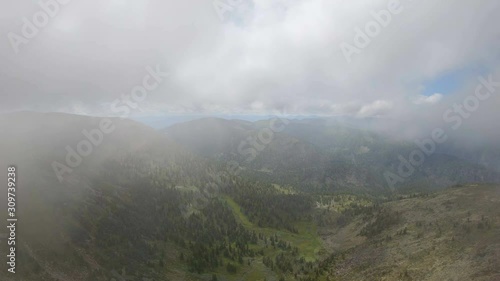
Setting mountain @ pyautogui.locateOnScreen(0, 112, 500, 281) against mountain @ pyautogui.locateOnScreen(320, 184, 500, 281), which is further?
mountain @ pyautogui.locateOnScreen(0, 112, 500, 281)

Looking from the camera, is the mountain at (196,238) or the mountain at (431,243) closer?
the mountain at (431,243)

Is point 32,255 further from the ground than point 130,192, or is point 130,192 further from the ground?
point 130,192

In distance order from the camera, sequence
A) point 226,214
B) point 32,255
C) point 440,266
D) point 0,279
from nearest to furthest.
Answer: point 0,279 < point 32,255 < point 440,266 < point 226,214

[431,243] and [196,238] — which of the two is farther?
[196,238]

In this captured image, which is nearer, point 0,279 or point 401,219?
point 0,279

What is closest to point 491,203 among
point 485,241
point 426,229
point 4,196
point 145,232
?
Result: point 426,229

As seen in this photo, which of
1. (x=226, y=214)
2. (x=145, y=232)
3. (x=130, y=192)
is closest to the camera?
(x=145, y=232)

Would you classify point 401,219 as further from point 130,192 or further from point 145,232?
point 130,192

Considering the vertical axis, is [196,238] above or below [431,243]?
below

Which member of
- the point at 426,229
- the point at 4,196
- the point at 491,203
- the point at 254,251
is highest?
the point at 4,196
